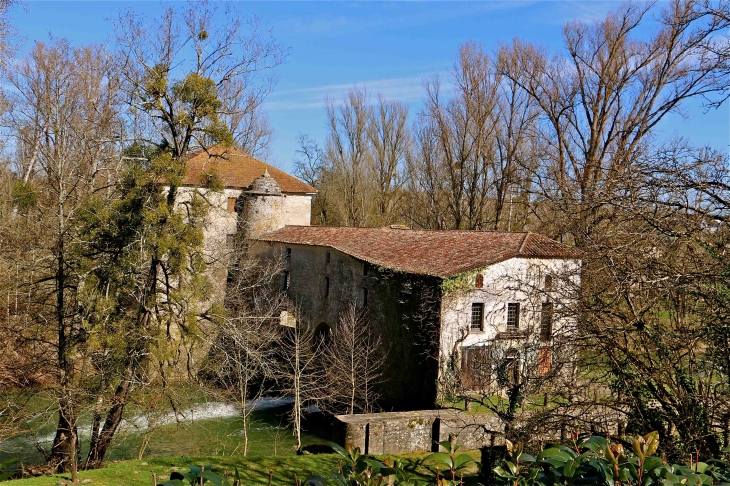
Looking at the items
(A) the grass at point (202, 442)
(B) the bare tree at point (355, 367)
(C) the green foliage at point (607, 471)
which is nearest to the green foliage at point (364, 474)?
(C) the green foliage at point (607, 471)

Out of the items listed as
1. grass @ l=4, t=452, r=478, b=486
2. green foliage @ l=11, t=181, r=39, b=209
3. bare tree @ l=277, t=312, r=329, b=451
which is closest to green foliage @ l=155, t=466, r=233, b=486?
grass @ l=4, t=452, r=478, b=486

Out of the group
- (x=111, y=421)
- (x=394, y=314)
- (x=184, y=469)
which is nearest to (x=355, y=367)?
(x=394, y=314)

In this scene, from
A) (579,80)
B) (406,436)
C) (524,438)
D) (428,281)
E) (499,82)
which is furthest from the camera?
(499,82)

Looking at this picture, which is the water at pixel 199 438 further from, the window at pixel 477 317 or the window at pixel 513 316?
the window at pixel 513 316

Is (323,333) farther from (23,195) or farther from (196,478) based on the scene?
(196,478)

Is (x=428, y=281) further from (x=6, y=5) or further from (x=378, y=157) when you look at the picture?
(x=378, y=157)

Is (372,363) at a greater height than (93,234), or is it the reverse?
(93,234)

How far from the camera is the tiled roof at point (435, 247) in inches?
788

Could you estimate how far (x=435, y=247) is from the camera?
22.2 metres

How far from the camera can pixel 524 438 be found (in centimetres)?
514

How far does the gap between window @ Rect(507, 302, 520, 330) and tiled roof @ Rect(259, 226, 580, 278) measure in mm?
1812

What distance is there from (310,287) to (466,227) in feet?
38.7

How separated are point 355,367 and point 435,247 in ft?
17.9

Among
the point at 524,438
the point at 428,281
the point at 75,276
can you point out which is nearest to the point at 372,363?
the point at 428,281
